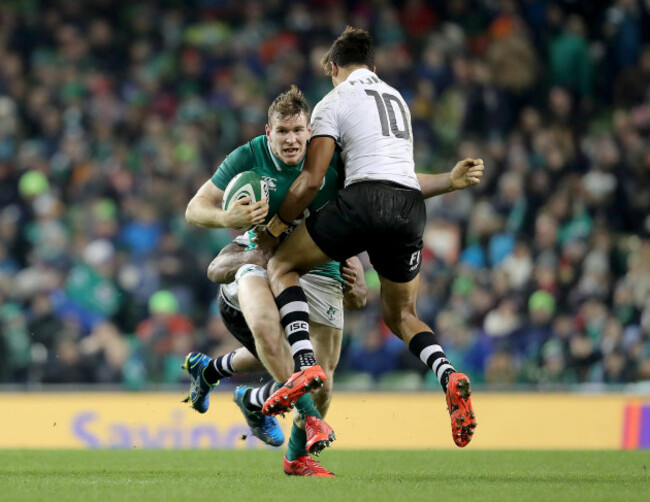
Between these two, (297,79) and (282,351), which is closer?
(282,351)

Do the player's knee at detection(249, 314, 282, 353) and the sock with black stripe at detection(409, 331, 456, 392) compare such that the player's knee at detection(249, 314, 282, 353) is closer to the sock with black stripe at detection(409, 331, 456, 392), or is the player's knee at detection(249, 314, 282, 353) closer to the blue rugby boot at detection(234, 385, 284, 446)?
the sock with black stripe at detection(409, 331, 456, 392)

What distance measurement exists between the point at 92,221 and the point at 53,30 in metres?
4.01

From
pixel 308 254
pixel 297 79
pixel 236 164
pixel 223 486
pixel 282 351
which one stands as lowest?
pixel 223 486

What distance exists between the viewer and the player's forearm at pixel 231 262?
721 centimetres

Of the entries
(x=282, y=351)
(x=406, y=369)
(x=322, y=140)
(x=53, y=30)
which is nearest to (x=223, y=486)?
(x=282, y=351)

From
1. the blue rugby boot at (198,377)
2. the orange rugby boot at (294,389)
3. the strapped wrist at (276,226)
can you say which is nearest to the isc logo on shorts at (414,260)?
the strapped wrist at (276,226)

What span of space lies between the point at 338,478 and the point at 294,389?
72 cm

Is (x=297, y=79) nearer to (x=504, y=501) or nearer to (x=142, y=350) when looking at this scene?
(x=142, y=350)

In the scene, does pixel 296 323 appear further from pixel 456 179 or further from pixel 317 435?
pixel 456 179

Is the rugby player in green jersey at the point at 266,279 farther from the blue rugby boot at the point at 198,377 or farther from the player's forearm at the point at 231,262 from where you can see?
the blue rugby boot at the point at 198,377

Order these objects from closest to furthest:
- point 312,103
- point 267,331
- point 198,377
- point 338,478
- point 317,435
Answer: point 317,435, point 338,478, point 267,331, point 198,377, point 312,103

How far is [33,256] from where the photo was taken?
44.9 feet

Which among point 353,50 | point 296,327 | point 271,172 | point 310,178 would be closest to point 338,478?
point 296,327

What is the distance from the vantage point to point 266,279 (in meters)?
7.01
